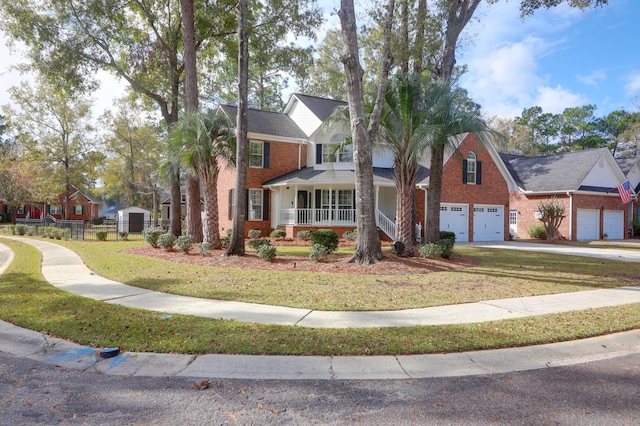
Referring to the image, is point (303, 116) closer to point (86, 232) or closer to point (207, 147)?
point (207, 147)

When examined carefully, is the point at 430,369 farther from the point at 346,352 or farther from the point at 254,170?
the point at 254,170

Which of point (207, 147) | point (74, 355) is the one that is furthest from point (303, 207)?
point (74, 355)

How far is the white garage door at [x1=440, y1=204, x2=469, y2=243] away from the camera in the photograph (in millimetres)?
23156

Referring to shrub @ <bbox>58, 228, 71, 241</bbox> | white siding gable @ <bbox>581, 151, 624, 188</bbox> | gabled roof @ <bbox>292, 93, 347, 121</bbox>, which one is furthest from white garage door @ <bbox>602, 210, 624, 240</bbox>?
shrub @ <bbox>58, 228, 71, 241</bbox>

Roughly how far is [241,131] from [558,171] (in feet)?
79.3

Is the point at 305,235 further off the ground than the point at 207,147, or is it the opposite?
the point at 207,147

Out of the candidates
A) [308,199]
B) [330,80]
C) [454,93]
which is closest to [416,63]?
[454,93]

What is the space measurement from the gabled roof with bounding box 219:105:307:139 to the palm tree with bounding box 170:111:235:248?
6.84m

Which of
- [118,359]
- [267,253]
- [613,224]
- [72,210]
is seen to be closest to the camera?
[118,359]

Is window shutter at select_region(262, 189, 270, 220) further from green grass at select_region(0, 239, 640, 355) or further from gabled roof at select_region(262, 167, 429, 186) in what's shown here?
green grass at select_region(0, 239, 640, 355)

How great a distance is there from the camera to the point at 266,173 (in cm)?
2316

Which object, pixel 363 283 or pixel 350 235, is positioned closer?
pixel 363 283

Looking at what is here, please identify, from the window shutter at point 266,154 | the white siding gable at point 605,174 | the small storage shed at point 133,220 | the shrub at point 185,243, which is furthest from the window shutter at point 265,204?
the white siding gable at point 605,174

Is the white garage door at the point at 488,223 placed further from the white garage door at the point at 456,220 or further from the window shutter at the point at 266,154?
the window shutter at the point at 266,154
